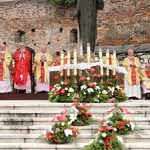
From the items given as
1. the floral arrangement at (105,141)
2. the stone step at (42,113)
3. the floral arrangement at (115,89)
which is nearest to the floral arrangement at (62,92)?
the floral arrangement at (115,89)

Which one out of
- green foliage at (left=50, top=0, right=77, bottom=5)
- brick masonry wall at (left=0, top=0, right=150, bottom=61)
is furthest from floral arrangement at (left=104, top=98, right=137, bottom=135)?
green foliage at (left=50, top=0, right=77, bottom=5)

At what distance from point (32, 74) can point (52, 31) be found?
1329 centimetres

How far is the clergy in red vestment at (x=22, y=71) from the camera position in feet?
41.0

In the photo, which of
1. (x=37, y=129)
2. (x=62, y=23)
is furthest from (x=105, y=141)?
(x=62, y=23)

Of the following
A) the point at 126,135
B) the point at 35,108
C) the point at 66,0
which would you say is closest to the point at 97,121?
the point at 126,135

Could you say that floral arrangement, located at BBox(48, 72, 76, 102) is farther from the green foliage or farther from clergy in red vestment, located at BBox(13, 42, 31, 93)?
the green foliage

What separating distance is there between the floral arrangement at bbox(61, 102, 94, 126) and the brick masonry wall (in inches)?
553

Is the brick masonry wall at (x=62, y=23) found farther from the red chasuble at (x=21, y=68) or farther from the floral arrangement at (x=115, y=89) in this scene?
the floral arrangement at (x=115, y=89)

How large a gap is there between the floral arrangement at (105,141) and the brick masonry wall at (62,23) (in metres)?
15.1

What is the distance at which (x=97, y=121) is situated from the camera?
8133mm

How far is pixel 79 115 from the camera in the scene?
8.01 meters

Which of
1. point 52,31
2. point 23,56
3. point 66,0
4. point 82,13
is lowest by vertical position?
point 23,56

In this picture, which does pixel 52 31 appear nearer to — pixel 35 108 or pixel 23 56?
pixel 23 56

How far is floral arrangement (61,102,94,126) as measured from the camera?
783 centimetres
